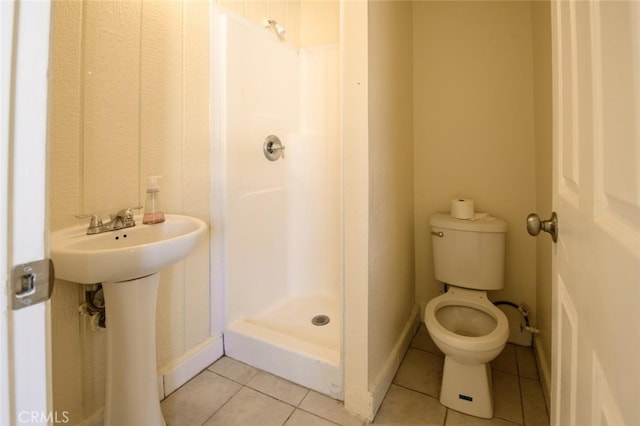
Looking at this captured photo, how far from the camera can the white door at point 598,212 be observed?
0.32 m

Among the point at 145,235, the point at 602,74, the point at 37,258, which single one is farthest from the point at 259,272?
the point at 602,74

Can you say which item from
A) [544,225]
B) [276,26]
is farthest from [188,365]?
[276,26]

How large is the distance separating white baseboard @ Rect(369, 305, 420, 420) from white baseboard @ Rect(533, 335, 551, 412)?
2.15 feet

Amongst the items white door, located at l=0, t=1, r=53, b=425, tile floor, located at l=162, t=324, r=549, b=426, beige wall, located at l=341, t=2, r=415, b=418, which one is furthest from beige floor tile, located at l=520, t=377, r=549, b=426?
white door, located at l=0, t=1, r=53, b=425

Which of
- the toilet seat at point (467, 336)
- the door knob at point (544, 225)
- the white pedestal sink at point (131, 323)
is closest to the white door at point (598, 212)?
the door knob at point (544, 225)

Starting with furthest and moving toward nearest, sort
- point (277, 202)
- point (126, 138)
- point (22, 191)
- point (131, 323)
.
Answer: point (277, 202) < point (126, 138) < point (131, 323) < point (22, 191)

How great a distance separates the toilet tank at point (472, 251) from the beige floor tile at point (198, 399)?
51.4 inches

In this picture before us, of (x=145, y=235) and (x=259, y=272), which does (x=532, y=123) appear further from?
(x=145, y=235)

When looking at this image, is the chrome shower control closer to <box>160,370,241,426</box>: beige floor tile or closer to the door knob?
<box>160,370,241,426</box>: beige floor tile

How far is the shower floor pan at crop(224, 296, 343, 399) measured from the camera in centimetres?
141

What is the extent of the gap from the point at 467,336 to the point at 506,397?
0.30m

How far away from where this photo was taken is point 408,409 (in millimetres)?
1347

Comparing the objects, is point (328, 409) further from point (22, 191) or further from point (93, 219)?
point (22, 191)

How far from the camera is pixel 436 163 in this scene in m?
2.03
